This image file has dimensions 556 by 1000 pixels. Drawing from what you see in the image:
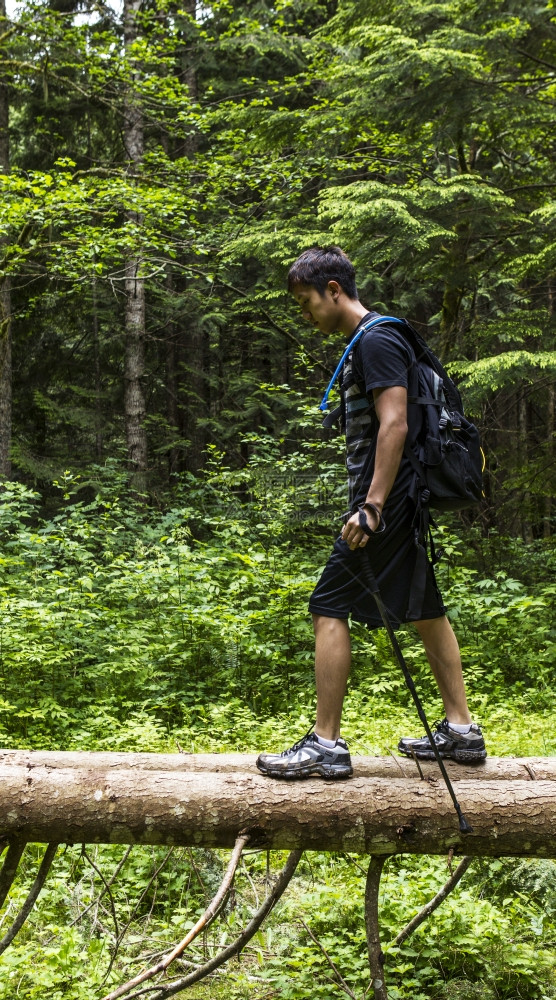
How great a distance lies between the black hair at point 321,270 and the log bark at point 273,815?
2.06m

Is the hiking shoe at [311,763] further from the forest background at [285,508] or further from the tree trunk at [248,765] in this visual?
the forest background at [285,508]

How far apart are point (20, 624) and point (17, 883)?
284 cm

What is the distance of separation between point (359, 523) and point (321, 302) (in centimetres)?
98

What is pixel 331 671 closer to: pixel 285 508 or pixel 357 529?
pixel 357 529

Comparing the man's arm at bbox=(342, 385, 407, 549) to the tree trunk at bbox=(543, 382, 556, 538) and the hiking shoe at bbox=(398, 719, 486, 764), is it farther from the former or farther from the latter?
the tree trunk at bbox=(543, 382, 556, 538)

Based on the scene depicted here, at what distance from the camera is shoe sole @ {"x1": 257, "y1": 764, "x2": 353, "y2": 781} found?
308cm

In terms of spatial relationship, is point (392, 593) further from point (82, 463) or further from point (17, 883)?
point (82, 463)

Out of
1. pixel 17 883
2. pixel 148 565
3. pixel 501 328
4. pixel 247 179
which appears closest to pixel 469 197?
pixel 501 328

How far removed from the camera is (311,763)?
10.2ft

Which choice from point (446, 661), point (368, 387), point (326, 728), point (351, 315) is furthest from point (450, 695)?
point (351, 315)

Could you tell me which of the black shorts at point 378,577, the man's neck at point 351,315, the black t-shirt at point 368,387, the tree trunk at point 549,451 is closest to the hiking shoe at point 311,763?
the black shorts at point 378,577

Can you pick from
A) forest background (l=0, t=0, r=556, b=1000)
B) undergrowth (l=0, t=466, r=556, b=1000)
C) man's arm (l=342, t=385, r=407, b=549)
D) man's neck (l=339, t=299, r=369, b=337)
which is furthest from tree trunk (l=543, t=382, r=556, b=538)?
man's arm (l=342, t=385, r=407, b=549)

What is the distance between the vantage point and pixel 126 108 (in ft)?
46.2

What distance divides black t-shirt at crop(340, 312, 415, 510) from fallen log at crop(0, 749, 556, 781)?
1167 mm
